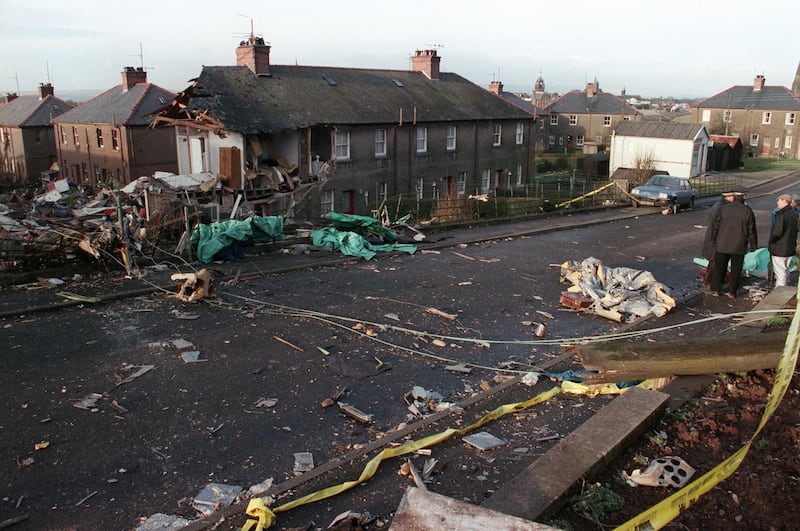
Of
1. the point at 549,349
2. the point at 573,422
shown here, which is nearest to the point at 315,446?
the point at 573,422

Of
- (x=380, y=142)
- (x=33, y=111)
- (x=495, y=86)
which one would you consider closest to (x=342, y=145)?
(x=380, y=142)

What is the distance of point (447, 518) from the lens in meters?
3.90

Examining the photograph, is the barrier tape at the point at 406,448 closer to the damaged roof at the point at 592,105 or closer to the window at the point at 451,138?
the window at the point at 451,138

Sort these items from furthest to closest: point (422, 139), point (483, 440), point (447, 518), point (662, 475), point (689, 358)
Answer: point (422, 139) < point (689, 358) < point (483, 440) < point (662, 475) < point (447, 518)

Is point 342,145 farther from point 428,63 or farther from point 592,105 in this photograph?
point 592,105

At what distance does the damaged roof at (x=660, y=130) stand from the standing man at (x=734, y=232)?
41.3 m

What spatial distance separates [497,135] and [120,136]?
23423 mm

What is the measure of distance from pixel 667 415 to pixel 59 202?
34.0 meters

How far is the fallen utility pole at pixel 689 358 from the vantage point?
23.7 feet

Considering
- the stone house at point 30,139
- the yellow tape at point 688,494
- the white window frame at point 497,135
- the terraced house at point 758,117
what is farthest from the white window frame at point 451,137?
the terraced house at point 758,117

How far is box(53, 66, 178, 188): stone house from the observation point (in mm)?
38844

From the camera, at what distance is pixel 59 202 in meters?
33.1

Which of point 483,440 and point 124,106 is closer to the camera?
point 483,440

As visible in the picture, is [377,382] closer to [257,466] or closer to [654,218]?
[257,466]
